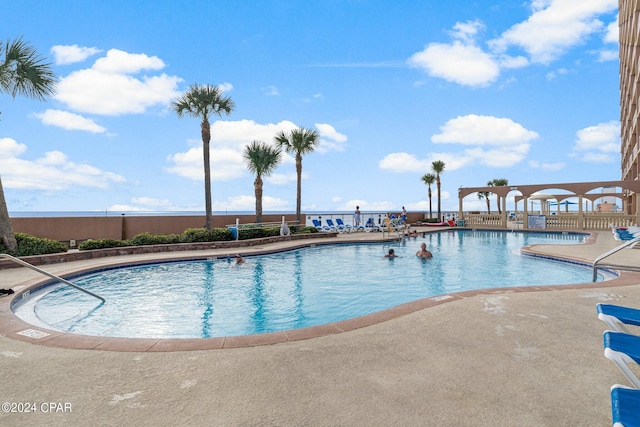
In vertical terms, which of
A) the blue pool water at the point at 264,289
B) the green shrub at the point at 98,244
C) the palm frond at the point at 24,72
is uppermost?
the palm frond at the point at 24,72

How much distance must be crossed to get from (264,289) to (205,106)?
1122cm

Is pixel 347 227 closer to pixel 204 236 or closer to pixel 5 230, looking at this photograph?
pixel 204 236

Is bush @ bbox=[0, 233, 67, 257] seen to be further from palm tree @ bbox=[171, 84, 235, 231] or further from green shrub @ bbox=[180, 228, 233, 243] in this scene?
palm tree @ bbox=[171, 84, 235, 231]

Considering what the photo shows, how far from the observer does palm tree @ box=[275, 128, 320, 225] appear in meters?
21.9

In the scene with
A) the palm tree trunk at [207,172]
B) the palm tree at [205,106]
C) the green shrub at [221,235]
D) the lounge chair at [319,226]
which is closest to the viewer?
the green shrub at [221,235]

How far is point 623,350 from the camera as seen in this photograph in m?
2.17

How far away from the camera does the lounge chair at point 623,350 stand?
2111 millimetres

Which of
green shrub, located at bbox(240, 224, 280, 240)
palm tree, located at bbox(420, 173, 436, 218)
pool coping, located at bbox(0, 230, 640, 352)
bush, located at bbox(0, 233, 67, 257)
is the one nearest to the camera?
pool coping, located at bbox(0, 230, 640, 352)

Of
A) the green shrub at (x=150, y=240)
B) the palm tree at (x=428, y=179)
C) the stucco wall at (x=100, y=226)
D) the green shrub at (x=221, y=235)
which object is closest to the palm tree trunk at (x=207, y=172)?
the green shrub at (x=221, y=235)

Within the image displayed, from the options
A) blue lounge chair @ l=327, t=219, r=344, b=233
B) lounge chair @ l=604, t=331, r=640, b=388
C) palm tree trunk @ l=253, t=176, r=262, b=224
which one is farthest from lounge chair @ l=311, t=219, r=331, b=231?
lounge chair @ l=604, t=331, r=640, b=388

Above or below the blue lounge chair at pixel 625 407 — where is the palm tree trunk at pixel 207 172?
above

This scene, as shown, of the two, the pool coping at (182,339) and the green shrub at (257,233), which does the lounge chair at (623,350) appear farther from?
the green shrub at (257,233)

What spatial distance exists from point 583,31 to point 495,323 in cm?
1819

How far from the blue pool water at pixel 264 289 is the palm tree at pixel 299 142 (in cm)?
944
